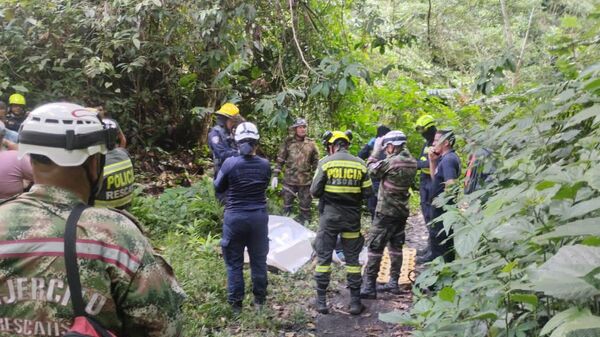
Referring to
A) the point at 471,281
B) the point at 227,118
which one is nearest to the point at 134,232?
the point at 471,281

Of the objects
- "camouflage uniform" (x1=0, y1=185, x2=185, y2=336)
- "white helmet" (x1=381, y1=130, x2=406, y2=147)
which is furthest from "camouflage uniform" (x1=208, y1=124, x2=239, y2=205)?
"camouflage uniform" (x1=0, y1=185, x2=185, y2=336)

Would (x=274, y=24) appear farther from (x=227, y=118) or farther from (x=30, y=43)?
(x=30, y=43)

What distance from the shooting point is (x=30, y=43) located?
941cm

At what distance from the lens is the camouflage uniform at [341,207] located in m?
5.79

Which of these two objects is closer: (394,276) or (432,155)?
(432,155)

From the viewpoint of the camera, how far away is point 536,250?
234 centimetres

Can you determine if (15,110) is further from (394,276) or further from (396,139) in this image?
(394,276)

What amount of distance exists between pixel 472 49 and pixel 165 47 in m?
11.1

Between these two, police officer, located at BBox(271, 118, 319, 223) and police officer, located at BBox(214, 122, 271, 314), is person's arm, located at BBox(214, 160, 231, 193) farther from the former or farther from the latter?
police officer, located at BBox(271, 118, 319, 223)

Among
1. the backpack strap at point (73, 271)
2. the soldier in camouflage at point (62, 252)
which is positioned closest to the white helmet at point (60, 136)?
the soldier in camouflage at point (62, 252)

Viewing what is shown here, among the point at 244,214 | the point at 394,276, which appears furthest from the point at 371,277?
the point at 244,214

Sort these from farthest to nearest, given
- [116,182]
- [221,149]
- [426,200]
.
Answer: [221,149] < [426,200] < [116,182]

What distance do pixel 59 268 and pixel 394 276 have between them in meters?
5.35

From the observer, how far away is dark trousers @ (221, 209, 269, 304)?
5.43 m
